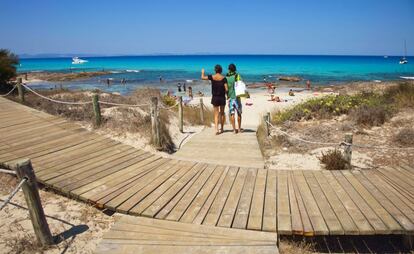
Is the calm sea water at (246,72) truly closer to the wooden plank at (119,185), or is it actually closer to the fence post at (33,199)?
the wooden plank at (119,185)

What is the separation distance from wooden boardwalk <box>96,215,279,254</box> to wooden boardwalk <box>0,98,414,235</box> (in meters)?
0.17

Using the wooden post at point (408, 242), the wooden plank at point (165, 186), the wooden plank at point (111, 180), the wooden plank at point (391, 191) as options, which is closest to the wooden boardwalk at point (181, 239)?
the wooden plank at point (165, 186)

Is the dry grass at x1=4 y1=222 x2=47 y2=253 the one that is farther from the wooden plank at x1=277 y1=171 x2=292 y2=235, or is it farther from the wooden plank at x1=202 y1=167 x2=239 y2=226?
the wooden plank at x1=277 y1=171 x2=292 y2=235

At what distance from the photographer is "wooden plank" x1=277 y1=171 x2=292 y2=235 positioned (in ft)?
13.3

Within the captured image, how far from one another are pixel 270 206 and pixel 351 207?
125cm

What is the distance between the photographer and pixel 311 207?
458 centimetres

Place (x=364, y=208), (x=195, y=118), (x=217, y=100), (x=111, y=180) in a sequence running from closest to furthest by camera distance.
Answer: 1. (x=364, y=208)
2. (x=111, y=180)
3. (x=217, y=100)
4. (x=195, y=118)

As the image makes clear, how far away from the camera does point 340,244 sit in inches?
176

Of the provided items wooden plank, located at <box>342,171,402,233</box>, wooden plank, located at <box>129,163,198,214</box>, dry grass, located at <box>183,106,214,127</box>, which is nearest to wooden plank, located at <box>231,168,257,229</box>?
wooden plank, located at <box>129,163,198,214</box>

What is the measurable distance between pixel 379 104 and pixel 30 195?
38.6 feet

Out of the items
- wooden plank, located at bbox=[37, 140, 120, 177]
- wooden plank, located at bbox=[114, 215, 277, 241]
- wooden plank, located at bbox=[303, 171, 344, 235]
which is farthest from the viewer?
wooden plank, located at bbox=[37, 140, 120, 177]

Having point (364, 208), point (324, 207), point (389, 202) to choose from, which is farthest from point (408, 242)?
point (324, 207)

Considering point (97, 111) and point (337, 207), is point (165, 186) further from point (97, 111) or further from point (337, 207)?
point (97, 111)

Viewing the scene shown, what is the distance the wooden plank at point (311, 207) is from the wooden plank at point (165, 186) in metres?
2.09
